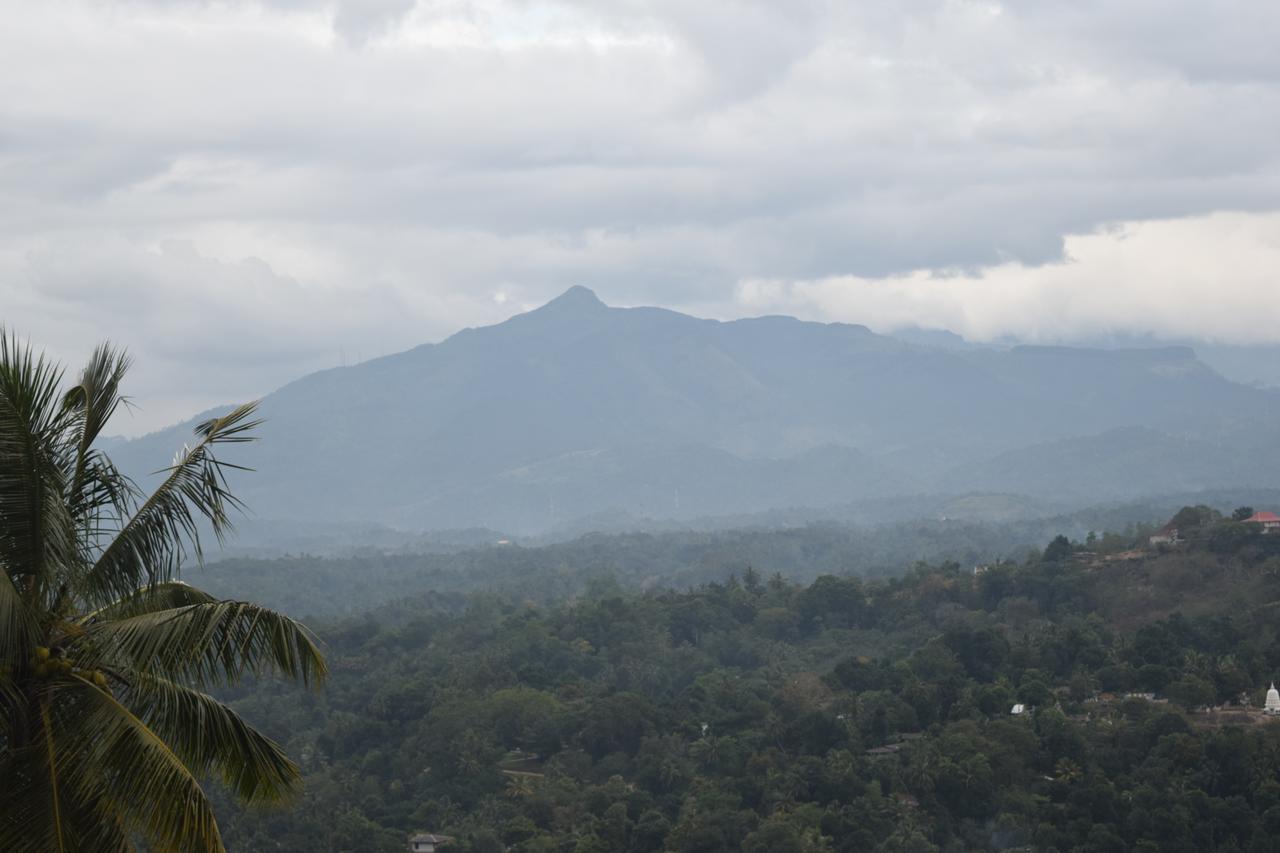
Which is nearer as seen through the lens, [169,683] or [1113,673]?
[169,683]

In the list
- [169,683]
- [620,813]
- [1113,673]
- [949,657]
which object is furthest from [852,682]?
[169,683]

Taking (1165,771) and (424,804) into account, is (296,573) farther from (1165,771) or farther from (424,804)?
(1165,771)

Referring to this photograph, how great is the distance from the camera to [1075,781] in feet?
171

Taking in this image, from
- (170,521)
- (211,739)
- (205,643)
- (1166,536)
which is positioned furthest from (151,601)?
(1166,536)

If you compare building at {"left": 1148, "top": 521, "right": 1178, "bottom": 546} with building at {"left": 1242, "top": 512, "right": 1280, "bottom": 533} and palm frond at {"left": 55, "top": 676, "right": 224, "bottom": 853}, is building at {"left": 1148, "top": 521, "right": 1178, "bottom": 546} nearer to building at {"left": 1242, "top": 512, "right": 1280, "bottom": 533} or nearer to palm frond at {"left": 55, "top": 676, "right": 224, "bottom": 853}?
building at {"left": 1242, "top": 512, "right": 1280, "bottom": 533}

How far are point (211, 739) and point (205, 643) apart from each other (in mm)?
746

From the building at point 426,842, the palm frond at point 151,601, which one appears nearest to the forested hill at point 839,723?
the building at point 426,842

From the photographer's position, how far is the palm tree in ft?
30.0

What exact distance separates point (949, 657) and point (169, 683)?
63.0m

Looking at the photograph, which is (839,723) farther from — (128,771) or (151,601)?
(128,771)

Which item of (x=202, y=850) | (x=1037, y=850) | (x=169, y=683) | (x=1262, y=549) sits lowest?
(x=1037, y=850)

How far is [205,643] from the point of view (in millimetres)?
9711

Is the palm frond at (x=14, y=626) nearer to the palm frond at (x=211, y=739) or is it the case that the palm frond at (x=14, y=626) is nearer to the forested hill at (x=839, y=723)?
the palm frond at (x=211, y=739)

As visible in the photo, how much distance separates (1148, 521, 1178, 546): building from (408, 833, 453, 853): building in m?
55.5
